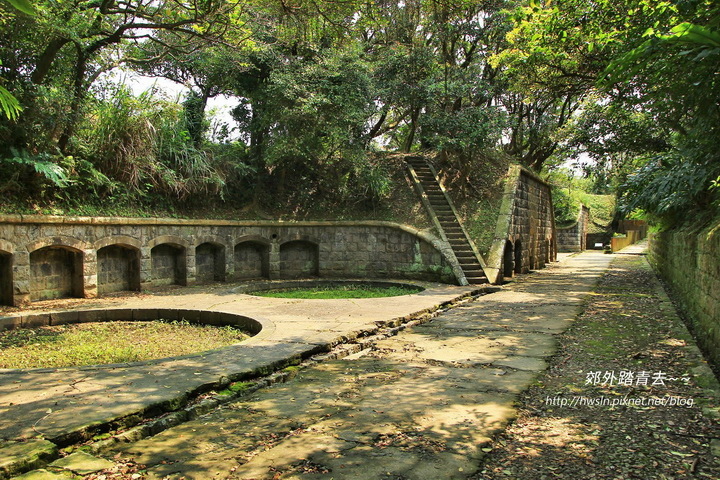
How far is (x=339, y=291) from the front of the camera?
1150 cm

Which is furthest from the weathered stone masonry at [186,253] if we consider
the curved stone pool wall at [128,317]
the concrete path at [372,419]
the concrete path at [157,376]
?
the concrete path at [372,419]

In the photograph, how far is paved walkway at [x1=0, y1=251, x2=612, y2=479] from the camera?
292cm

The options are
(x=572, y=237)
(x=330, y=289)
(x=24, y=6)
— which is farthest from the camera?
(x=572, y=237)

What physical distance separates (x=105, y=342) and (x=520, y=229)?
38.7 feet

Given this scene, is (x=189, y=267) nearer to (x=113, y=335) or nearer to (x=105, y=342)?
(x=113, y=335)

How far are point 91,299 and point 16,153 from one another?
2.88 meters

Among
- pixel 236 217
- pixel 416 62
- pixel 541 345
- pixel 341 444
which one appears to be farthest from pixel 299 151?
pixel 341 444

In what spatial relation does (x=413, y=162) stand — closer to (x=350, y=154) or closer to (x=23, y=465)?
(x=350, y=154)

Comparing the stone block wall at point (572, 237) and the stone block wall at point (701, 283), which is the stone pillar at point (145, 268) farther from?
the stone block wall at point (572, 237)

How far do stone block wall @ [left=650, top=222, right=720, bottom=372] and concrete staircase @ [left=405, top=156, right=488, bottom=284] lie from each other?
416cm

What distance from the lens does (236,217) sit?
12914 mm

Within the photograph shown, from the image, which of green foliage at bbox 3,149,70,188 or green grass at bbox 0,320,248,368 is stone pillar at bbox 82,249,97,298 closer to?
green foliage at bbox 3,149,70,188

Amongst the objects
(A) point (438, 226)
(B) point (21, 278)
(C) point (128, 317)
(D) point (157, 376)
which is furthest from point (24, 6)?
(A) point (438, 226)

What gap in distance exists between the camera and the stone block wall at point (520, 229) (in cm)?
1284
